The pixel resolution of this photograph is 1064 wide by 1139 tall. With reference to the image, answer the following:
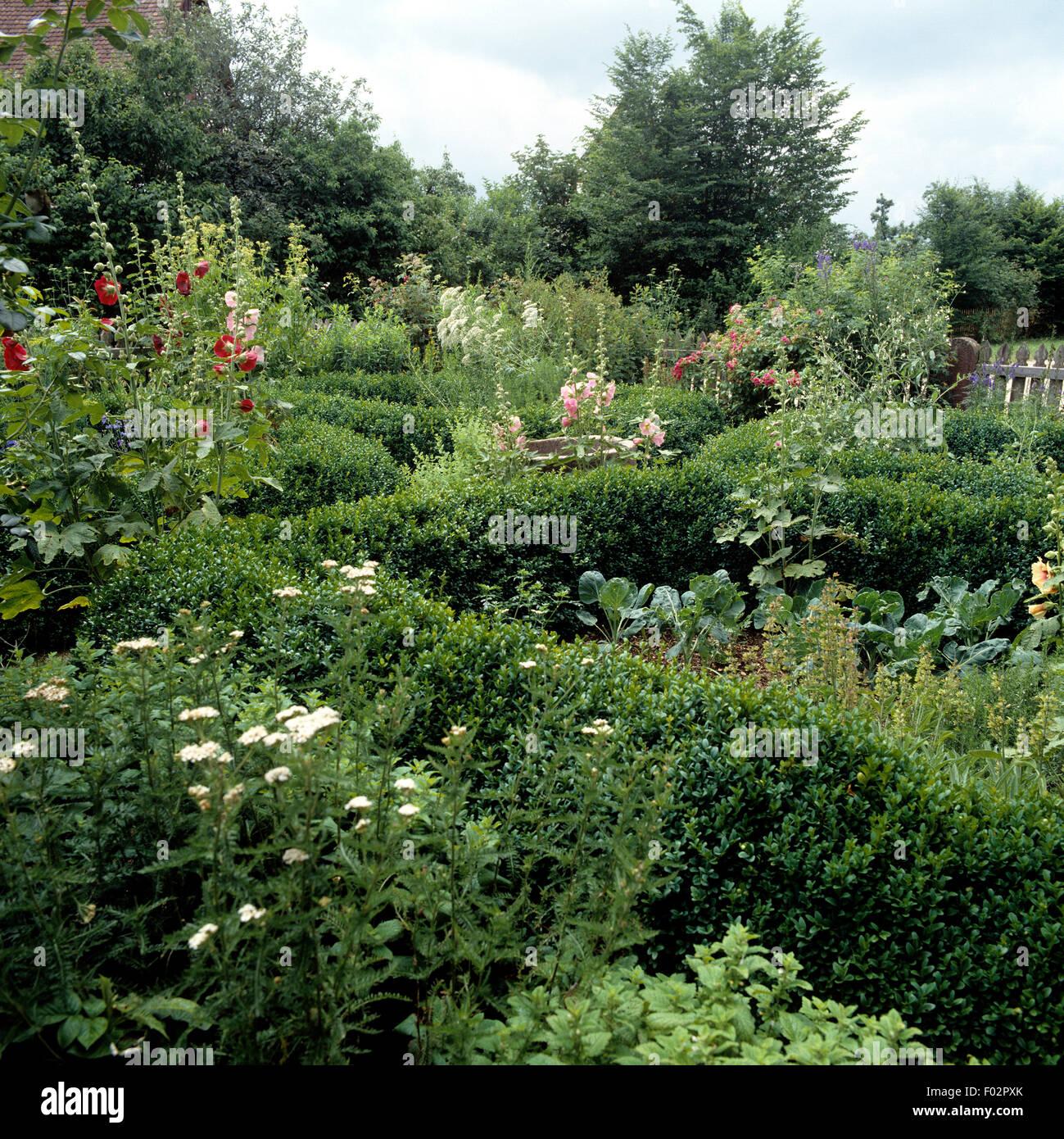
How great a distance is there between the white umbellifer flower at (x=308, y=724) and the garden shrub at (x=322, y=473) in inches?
161

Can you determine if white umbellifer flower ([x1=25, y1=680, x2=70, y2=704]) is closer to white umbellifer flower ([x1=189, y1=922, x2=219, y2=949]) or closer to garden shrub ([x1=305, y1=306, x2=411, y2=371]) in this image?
white umbellifer flower ([x1=189, y1=922, x2=219, y2=949])

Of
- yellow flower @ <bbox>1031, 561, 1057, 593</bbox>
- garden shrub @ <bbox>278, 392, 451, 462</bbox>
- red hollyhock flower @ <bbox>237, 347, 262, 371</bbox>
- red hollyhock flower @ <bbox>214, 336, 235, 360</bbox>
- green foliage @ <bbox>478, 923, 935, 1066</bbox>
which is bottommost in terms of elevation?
green foliage @ <bbox>478, 923, 935, 1066</bbox>

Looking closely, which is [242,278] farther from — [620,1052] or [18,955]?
[620,1052]

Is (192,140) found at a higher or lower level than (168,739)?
higher

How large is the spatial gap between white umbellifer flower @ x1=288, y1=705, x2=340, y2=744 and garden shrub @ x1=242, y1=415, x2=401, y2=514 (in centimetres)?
408

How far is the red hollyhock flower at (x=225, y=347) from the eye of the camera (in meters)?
4.70

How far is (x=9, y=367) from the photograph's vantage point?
3.73 meters

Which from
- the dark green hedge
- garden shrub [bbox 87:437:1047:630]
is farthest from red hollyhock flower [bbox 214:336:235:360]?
the dark green hedge

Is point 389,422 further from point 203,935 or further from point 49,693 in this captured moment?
point 203,935

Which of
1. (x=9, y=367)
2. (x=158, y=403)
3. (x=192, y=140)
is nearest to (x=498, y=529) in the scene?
(x=158, y=403)

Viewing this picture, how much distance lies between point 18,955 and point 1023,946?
100 inches

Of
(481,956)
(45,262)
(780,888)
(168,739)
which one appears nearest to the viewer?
(481,956)

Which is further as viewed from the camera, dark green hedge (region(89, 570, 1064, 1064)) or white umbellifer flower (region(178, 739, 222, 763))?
dark green hedge (region(89, 570, 1064, 1064))

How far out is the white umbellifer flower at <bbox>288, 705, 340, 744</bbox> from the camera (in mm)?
1474
